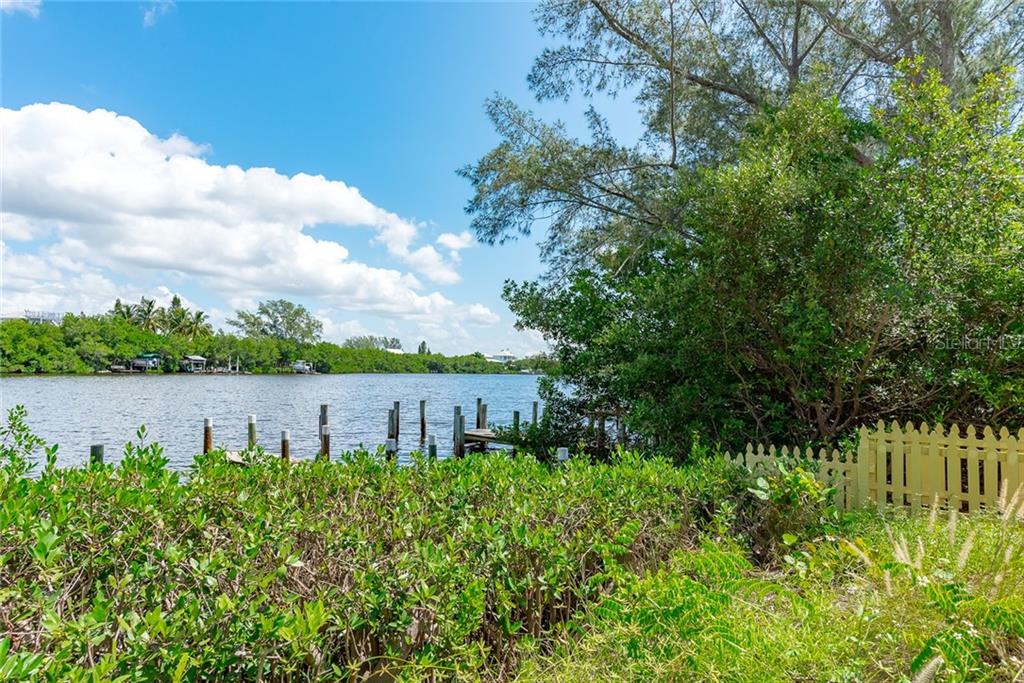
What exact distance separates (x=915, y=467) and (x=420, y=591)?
20.6 ft

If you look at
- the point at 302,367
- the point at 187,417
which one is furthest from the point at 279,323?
the point at 187,417

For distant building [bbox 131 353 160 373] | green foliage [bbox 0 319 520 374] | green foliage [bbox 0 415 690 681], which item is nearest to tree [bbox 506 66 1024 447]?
green foliage [bbox 0 415 690 681]

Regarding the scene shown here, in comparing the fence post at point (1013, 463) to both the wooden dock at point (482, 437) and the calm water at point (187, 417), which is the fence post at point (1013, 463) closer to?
the wooden dock at point (482, 437)

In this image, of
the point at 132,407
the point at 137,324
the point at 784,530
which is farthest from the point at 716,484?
the point at 137,324

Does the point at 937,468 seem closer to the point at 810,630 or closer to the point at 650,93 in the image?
the point at 810,630

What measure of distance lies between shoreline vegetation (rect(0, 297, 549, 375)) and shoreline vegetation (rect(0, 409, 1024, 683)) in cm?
2271

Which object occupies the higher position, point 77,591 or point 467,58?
point 467,58

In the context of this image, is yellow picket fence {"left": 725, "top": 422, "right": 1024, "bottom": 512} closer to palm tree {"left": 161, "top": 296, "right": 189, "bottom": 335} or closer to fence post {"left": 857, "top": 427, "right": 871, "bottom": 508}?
fence post {"left": 857, "top": 427, "right": 871, "bottom": 508}

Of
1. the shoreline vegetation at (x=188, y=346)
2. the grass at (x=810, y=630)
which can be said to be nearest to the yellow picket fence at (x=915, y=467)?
the grass at (x=810, y=630)

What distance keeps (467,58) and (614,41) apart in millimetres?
3078

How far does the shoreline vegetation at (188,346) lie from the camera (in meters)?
53.4

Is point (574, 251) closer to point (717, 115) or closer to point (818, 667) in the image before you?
point (717, 115)

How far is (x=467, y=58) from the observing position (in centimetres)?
1215

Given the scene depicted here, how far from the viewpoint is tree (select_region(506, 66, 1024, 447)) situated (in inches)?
270
